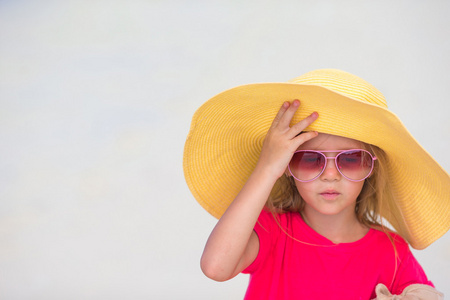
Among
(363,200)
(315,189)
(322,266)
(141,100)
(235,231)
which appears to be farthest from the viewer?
(141,100)

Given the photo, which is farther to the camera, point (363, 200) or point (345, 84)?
point (363, 200)

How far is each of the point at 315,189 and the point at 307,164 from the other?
0.07 metres

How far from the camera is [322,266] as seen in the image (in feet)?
5.42

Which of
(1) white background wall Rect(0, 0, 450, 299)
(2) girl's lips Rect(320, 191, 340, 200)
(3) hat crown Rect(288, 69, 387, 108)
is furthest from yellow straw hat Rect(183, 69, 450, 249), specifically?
(1) white background wall Rect(0, 0, 450, 299)

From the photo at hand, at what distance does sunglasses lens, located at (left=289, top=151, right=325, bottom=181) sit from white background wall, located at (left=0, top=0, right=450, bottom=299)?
1512 mm

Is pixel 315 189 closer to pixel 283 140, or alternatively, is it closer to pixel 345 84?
pixel 283 140

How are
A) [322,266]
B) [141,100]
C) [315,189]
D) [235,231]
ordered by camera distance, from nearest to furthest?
[235,231] < [315,189] < [322,266] < [141,100]

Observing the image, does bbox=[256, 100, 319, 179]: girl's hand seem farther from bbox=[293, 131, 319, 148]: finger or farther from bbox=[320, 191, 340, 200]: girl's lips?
bbox=[320, 191, 340, 200]: girl's lips

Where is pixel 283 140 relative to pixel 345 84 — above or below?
below

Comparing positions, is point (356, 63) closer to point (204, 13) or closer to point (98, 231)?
point (204, 13)

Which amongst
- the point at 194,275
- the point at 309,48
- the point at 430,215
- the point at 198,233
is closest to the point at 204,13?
the point at 309,48

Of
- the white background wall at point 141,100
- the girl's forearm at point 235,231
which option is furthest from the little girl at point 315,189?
the white background wall at point 141,100

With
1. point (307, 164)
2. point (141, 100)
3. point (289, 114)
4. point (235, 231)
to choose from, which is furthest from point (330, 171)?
point (141, 100)

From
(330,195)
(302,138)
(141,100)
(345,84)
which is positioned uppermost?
(141,100)
